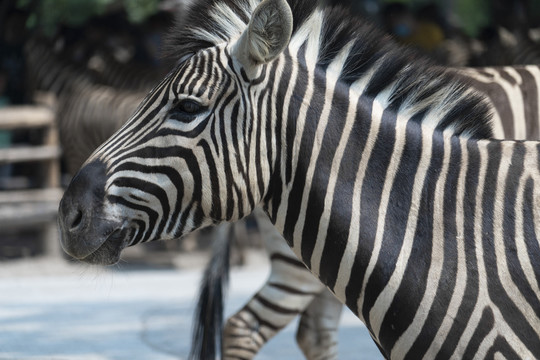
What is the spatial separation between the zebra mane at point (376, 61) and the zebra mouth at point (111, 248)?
709mm

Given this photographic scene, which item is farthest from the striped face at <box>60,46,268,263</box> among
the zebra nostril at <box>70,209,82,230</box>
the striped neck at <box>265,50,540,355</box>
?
the striped neck at <box>265,50,540,355</box>

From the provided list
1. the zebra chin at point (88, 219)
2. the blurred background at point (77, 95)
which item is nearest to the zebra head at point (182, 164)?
the zebra chin at point (88, 219)

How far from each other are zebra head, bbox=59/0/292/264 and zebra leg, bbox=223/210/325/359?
210 cm

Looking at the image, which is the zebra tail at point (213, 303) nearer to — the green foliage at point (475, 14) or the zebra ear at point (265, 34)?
the zebra ear at point (265, 34)

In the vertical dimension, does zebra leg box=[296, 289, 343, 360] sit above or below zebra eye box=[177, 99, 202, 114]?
below

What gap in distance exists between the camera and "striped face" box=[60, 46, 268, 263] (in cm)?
271

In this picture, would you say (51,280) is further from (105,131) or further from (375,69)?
(375,69)

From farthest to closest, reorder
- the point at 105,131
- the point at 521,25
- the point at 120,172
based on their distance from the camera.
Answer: the point at 521,25 < the point at 105,131 < the point at 120,172

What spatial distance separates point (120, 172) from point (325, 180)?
652mm

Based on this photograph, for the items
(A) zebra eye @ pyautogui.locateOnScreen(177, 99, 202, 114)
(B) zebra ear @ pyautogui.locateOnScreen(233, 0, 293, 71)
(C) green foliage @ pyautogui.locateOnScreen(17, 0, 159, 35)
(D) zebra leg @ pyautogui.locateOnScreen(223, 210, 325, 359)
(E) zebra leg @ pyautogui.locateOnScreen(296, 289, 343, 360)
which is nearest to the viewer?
(B) zebra ear @ pyautogui.locateOnScreen(233, 0, 293, 71)

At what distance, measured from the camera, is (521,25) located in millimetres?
11031

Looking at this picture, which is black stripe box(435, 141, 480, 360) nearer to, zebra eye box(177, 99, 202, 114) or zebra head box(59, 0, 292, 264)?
zebra head box(59, 0, 292, 264)

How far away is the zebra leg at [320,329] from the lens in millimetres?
4969

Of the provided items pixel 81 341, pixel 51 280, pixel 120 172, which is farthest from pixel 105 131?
pixel 120 172
